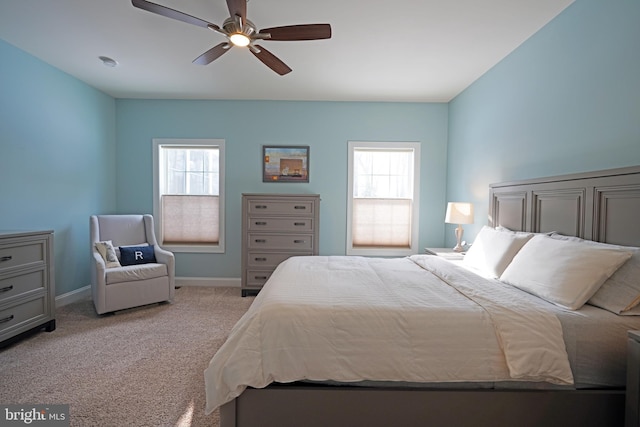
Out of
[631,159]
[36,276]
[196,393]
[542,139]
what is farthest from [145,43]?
[631,159]

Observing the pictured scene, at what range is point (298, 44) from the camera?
2.67 meters

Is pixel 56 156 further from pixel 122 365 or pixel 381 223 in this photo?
pixel 381 223

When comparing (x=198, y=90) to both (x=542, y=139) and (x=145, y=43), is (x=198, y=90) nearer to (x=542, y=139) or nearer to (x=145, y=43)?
(x=145, y=43)

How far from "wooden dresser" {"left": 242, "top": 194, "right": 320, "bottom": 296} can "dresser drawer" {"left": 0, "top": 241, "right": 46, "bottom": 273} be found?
1.97 meters

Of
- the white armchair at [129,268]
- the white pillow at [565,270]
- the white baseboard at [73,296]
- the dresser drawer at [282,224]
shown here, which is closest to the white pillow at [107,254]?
the white armchair at [129,268]

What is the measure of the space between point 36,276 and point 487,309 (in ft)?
12.1

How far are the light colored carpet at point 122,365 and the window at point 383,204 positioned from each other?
2.13 metres

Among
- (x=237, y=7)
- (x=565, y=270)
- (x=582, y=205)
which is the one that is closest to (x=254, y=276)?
(x=237, y=7)

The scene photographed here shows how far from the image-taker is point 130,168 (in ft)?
13.9

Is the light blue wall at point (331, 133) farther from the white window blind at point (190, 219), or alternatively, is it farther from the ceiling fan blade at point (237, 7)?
the ceiling fan blade at point (237, 7)

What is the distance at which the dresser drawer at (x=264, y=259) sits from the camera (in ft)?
12.4

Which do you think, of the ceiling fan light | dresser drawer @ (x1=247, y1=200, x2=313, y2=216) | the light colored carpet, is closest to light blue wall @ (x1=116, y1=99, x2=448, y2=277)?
dresser drawer @ (x1=247, y1=200, x2=313, y2=216)

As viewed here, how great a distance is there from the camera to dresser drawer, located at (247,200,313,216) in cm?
378

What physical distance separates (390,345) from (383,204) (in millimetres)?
3093
